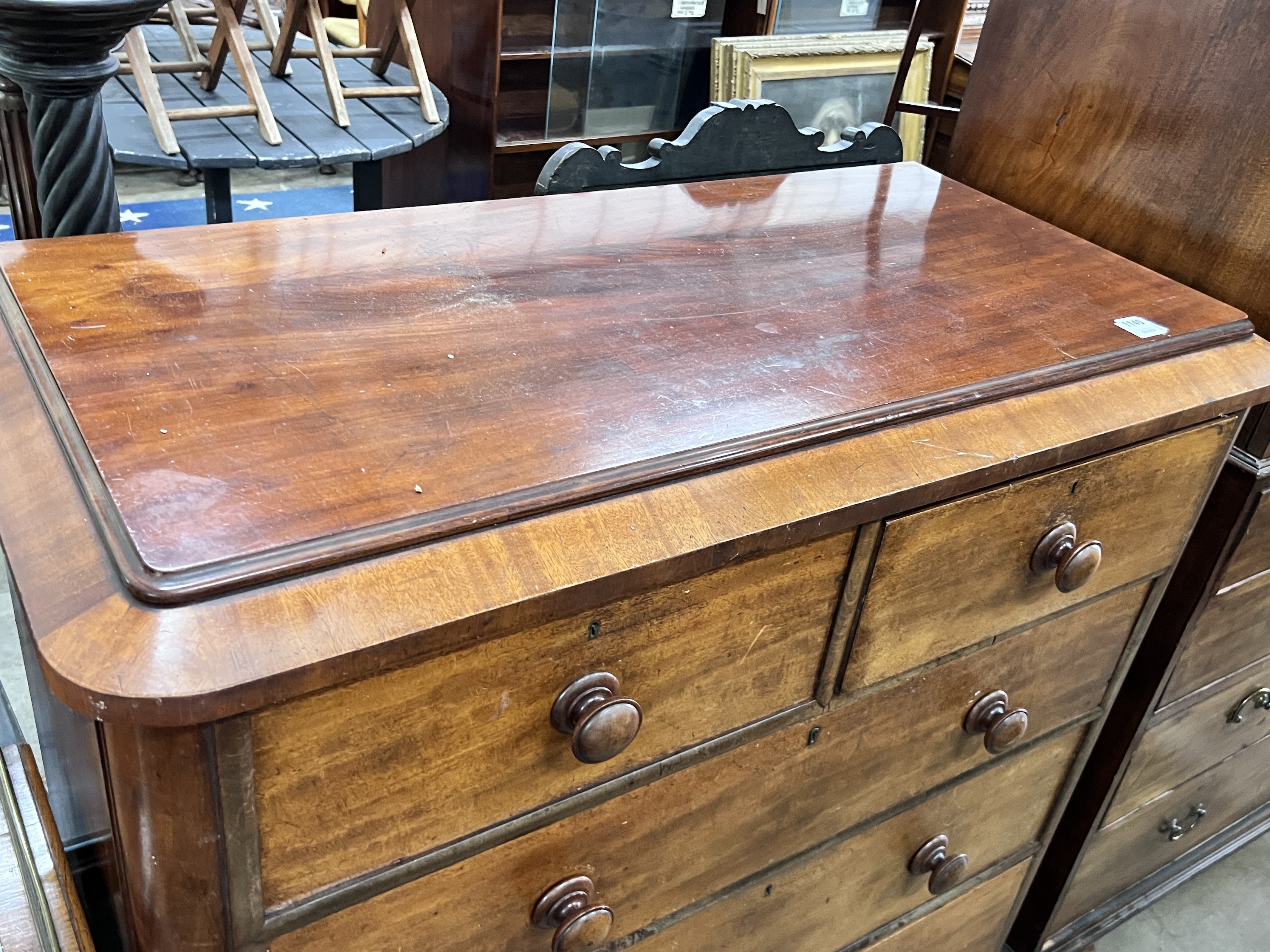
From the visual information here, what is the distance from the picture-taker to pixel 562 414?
66 cm

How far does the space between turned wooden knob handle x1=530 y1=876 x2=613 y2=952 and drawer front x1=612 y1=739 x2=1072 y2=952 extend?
9cm

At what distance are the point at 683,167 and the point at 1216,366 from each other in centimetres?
54

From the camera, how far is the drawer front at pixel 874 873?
87 centimetres

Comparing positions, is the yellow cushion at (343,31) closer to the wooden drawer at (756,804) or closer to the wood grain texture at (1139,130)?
the wood grain texture at (1139,130)

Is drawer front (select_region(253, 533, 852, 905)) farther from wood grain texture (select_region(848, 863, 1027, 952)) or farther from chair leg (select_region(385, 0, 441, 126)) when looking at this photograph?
chair leg (select_region(385, 0, 441, 126))

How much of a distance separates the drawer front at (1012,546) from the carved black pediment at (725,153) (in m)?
0.50

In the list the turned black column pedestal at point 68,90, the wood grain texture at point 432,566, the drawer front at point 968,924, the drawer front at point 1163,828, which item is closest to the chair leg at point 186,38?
the turned black column pedestal at point 68,90

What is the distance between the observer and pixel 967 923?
44.3 inches

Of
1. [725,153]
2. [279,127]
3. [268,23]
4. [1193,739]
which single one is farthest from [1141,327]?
[268,23]

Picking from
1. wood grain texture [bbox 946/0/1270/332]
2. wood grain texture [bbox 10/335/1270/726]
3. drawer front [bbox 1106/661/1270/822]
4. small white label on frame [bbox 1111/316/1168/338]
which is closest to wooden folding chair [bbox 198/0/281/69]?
wood grain texture [bbox 946/0/1270/332]

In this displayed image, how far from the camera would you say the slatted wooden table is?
159 cm

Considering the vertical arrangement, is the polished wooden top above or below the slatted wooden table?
above

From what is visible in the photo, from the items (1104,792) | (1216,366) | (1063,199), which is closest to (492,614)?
(1216,366)

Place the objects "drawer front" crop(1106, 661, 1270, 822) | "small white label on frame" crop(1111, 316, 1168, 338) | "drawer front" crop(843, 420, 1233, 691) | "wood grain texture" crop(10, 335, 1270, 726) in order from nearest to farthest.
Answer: "wood grain texture" crop(10, 335, 1270, 726), "drawer front" crop(843, 420, 1233, 691), "small white label on frame" crop(1111, 316, 1168, 338), "drawer front" crop(1106, 661, 1270, 822)
